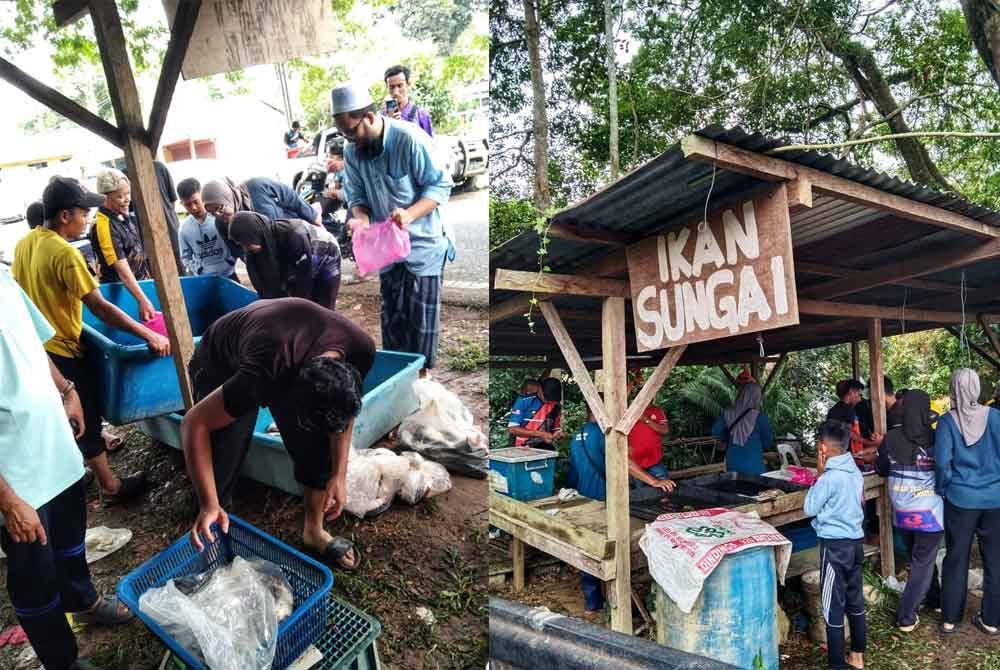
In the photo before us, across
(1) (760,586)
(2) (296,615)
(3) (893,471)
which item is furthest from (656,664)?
(3) (893,471)

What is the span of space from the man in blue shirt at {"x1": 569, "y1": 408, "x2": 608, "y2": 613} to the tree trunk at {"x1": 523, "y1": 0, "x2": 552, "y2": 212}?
165 inches

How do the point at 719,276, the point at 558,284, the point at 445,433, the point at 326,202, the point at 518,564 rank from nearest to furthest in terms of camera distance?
the point at 326,202, the point at 445,433, the point at 719,276, the point at 558,284, the point at 518,564

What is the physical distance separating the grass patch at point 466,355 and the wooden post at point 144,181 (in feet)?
2.80

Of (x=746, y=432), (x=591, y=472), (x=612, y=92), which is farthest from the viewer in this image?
(x=612, y=92)

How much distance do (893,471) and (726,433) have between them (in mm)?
1546

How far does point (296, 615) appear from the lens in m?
2.15

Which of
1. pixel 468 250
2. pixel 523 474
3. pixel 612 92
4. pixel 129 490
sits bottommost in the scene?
pixel 523 474

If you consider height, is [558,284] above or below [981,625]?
above

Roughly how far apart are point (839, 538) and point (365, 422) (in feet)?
9.69

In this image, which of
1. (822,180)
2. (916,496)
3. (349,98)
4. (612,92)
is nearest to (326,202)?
(349,98)

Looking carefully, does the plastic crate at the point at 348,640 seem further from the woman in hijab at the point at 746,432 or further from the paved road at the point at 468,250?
the woman in hijab at the point at 746,432

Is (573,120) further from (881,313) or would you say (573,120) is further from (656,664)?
(656,664)

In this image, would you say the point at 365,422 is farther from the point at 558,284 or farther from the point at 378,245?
the point at 558,284

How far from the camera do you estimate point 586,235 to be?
133 inches
